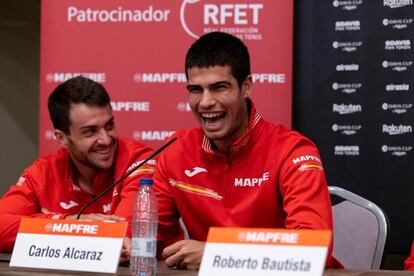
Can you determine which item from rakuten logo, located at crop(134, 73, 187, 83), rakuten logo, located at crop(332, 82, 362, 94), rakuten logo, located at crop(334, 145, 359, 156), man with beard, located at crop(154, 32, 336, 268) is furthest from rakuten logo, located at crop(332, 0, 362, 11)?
man with beard, located at crop(154, 32, 336, 268)

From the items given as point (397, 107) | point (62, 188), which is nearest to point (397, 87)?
point (397, 107)

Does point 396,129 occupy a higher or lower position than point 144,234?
higher

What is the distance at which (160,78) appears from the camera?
3.63m

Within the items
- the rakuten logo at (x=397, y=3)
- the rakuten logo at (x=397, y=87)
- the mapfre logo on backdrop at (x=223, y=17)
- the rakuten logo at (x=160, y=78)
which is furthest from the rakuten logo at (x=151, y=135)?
the rakuten logo at (x=397, y=3)

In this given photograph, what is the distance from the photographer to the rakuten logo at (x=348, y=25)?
3412 millimetres

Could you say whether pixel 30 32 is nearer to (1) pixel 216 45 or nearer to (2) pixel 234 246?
(1) pixel 216 45

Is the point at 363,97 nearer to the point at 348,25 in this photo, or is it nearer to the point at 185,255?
the point at 348,25

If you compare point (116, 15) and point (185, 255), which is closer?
point (185, 255)

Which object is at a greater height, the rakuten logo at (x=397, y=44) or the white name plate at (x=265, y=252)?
the rakuten logo at (x=397, y=44)

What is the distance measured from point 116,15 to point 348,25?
1148 millimetres

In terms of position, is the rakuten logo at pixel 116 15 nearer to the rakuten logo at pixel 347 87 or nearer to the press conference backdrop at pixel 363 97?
the press conference backdrop at pixel 363 97

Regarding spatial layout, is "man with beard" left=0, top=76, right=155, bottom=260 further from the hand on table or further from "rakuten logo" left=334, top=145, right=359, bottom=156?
"rakuten logo" left=334, top=145, right=359, bottom=156

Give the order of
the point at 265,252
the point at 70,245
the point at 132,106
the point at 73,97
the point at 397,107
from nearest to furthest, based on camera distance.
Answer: the point at 265,252, the point at 70,245, the point at 73,97, the point at 397,107, the point at 132,106

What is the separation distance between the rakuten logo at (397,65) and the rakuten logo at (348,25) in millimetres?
207
